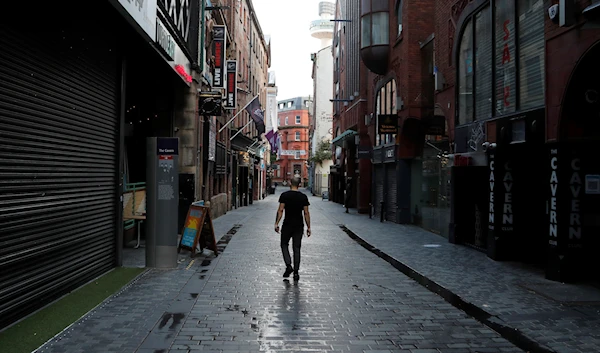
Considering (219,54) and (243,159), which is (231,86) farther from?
(243,159)

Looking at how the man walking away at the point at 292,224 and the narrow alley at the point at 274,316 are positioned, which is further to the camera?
the man walking away at the point at 292,224

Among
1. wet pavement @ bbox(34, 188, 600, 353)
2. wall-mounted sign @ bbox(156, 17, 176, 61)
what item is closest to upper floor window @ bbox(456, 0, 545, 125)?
wet pavement @ bbox(34, 188, 600, 353)

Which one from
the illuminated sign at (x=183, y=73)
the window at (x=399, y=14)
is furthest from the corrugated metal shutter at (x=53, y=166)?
the window at (x=399, y=14)

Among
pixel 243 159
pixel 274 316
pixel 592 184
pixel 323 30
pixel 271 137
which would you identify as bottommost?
pixel 274 316

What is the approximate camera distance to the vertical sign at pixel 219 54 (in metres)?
21.1

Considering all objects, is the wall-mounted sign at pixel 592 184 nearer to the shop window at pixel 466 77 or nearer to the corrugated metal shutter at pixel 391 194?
the shop window at pixel 466 77

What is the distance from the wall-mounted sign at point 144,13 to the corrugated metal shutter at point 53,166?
0.84m

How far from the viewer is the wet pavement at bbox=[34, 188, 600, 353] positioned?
5.37 m

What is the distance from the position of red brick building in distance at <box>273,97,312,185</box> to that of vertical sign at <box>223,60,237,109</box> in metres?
70.2

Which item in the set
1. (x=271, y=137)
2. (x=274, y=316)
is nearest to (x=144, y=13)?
(x=274, y=316)

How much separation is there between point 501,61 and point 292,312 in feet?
27.4

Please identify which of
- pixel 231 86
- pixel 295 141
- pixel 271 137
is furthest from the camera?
pixel 295 141

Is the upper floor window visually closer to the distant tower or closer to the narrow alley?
the narrow alley

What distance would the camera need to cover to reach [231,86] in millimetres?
24578
